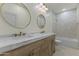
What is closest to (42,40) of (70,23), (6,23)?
(70,23)

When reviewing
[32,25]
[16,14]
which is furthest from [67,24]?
[16,14]

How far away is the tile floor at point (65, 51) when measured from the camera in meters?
1.20

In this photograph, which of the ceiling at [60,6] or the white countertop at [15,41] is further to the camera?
the ceiling at [60,6]

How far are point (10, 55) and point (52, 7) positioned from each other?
0.80 m

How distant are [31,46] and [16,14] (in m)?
0.48

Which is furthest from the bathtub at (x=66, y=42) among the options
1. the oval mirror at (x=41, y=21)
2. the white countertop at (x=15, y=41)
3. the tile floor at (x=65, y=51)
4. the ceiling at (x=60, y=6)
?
the ceiling at (x=60, y=6)

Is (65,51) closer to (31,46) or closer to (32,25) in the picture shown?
(31,46)

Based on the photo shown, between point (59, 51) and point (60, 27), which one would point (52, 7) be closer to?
point (60, 27)

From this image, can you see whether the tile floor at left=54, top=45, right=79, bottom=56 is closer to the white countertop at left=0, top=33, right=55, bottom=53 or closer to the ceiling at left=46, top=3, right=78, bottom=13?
the white countertop at left=0, top=33, right=55, bottom=53

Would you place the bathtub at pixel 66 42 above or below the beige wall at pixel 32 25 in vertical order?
below

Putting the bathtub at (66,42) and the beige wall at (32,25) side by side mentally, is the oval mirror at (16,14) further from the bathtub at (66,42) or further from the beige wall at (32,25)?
the bathtub at (66,42)

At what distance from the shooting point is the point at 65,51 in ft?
4.12

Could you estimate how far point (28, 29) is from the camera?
51.1 inches

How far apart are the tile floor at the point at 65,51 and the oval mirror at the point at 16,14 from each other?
22.4 inches
